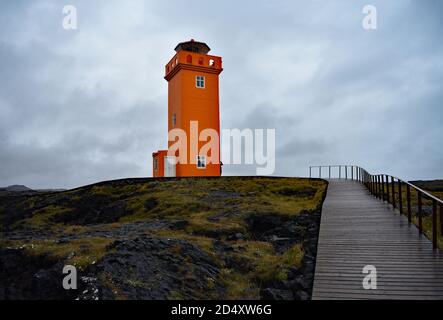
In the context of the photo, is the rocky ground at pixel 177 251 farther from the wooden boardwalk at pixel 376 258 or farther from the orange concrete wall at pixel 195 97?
the orange concrete wall at pixel 195 97

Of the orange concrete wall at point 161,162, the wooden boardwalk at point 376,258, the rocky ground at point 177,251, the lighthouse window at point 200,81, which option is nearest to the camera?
the wooden boardwalk at point 376,258

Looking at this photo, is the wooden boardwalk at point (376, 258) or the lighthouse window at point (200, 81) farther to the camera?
the lighthouse window at point (200, 81)

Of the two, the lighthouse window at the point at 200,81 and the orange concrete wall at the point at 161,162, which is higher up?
the lighthouse window at the point at 200,81

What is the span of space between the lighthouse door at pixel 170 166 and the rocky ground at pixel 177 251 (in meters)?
9.45

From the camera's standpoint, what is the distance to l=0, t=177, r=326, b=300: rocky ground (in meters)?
8.18

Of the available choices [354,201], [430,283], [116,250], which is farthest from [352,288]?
[354,201]

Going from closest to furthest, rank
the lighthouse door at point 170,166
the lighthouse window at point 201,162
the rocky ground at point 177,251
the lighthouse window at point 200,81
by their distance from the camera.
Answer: the rocky ground at point 177,251, the lighthouse window at point 201,162, the lighthouse door at point 170,166, the lighthouse window at point 200,81

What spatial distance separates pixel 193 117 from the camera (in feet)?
99.2

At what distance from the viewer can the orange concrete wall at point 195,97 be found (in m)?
30.1

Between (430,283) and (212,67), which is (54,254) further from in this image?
(212,67)

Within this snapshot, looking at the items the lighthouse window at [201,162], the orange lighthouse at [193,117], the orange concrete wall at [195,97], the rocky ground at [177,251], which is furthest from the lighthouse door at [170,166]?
the rocky ground at [177,251]

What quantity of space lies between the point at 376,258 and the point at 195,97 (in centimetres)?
2314

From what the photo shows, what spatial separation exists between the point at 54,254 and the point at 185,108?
2141 cm

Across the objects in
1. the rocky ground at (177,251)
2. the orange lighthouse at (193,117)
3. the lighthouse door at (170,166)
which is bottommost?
the rocky ground at (177,251)
